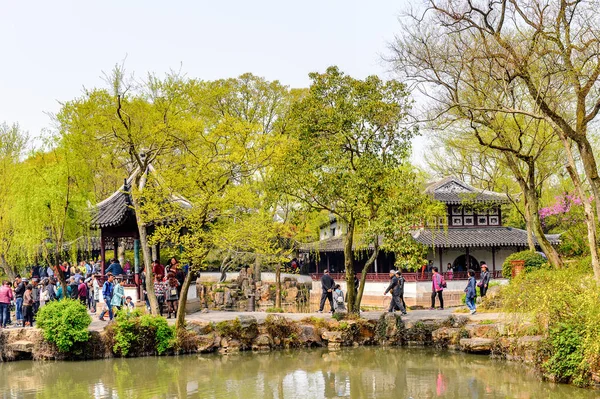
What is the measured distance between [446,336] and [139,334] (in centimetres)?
775

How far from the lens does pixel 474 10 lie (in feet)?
51.9

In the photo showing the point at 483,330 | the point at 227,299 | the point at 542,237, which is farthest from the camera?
the point at 227,299

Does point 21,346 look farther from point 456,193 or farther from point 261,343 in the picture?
point 456,193

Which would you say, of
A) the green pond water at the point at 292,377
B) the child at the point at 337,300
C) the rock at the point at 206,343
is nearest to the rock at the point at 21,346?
the green pond water at the point at 292,377

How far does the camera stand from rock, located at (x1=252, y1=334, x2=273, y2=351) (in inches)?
704

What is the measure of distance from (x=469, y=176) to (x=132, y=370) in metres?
25.4

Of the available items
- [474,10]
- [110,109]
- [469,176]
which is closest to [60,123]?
[110,109]

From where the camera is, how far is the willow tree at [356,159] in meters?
18.7

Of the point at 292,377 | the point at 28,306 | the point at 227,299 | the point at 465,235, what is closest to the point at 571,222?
the point at 465,235

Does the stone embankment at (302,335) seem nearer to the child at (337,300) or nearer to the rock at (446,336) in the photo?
the rock at (446,336)

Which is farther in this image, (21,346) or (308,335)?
(308,335)

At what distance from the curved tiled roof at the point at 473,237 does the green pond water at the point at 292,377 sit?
12487 mm

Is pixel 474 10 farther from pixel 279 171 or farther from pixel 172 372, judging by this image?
pixel 172 372

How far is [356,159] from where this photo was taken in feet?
63.5
